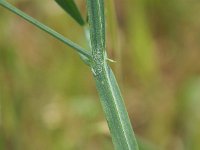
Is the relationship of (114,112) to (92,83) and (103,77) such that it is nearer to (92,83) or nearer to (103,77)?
(103,77)

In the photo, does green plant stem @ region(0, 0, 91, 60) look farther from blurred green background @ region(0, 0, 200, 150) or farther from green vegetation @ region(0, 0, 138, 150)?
blurred green background @ region(0, 0, 200, 150)

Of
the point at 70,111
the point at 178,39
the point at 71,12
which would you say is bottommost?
the point at 70,111

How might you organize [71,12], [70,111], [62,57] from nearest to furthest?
[71,12] < [70,111] < [62,57]

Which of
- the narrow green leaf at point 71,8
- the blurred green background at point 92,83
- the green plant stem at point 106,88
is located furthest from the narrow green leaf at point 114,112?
the blurred green background at point 92,83

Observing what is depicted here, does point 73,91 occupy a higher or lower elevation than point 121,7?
Result: lower

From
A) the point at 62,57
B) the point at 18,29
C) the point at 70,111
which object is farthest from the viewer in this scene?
the point at 18,29

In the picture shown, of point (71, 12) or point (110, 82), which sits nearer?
point (110, 82)

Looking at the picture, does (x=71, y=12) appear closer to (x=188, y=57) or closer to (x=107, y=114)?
(x=107, y=114)

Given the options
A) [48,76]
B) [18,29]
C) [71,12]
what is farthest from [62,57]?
[71,12]
